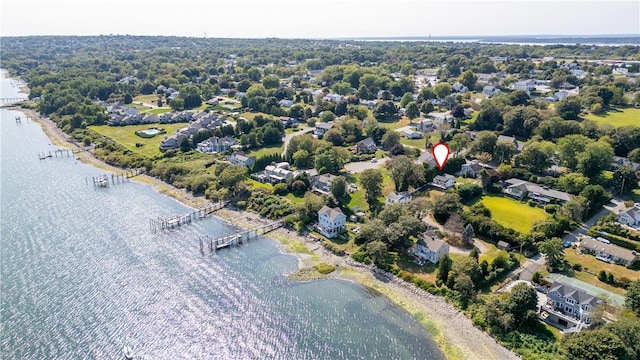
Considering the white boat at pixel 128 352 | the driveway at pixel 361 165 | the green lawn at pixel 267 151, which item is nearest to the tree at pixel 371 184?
the driveway at pixel 361 165

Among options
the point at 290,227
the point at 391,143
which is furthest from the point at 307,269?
the point at 391,143

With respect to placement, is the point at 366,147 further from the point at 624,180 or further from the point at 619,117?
the point at 619,117

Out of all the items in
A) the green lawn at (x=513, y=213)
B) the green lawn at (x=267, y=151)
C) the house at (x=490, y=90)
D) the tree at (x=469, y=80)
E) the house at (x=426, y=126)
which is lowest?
the green lawn at (x=513, y=213)

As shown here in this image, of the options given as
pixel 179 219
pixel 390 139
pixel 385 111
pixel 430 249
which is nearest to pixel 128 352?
pixel 179 219

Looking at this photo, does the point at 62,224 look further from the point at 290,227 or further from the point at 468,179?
the point at 468,179

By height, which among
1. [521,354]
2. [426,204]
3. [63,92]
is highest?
[63,92]

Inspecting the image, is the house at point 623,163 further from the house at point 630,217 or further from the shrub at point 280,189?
the shrub at point 280,189

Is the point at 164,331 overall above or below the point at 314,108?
below
